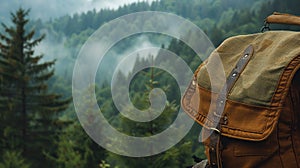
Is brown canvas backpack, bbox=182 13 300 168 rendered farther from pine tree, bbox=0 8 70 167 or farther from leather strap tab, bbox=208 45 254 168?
pine tree, bbox=0 8 70 167

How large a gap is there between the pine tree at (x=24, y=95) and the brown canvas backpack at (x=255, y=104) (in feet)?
62.9

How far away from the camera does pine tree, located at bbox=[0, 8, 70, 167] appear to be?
63.8 ft

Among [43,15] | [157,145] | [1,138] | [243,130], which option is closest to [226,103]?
[243,130]

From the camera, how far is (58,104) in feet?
69.3

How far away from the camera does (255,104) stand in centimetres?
100

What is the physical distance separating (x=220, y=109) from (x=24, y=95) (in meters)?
19.8

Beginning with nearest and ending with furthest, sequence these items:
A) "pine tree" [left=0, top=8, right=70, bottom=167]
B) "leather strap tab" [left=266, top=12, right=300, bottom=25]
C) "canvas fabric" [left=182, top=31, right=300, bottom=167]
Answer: "canvas fabric" [left=182, top=31, right=300, bottom=167]
"leather strap tab" [left=266, top=12, right=300, bottom=25]
"pine tree" [left=0, top=8, right=70, bottom=167]

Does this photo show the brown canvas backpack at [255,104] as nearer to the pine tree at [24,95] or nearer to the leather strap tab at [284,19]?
the leather strap tab at [284,19]

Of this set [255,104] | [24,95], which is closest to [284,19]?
[255,104]

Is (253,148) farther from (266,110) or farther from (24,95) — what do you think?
(24,95)

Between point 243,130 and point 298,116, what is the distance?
0.50 ft

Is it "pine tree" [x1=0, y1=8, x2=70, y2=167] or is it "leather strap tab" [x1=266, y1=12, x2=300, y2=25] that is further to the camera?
"pine tree" [x1=0, y1=8, x2=70, y2=167]

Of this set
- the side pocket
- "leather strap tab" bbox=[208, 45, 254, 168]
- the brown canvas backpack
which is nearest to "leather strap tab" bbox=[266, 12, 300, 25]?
the brown canvas backpack

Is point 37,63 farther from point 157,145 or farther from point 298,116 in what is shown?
point 298,116
